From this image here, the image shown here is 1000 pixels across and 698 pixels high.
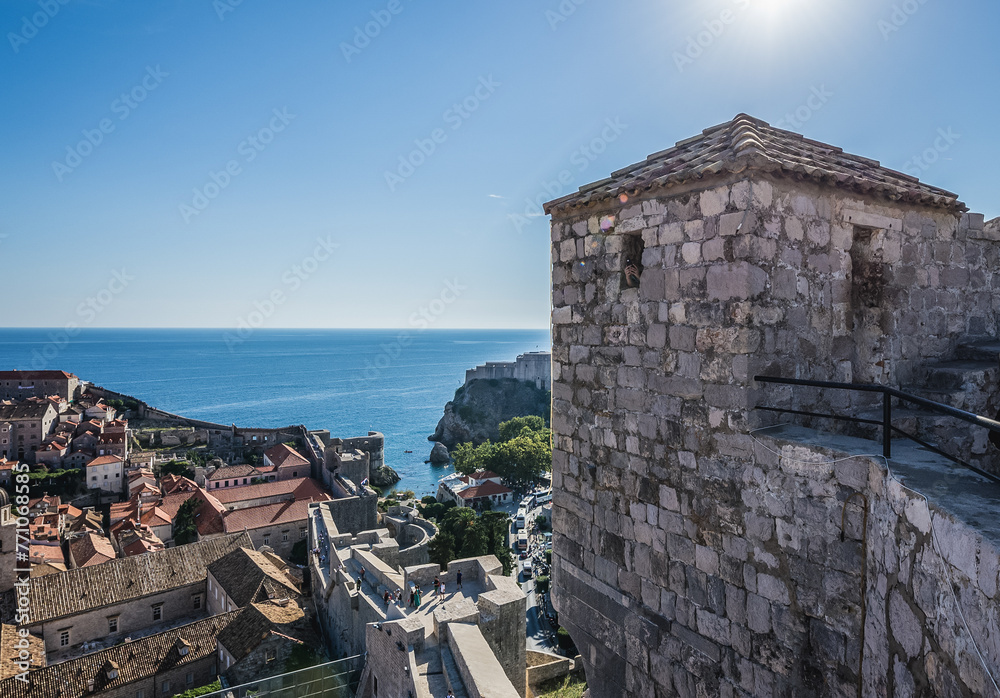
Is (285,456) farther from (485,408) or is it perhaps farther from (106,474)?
(485,408)

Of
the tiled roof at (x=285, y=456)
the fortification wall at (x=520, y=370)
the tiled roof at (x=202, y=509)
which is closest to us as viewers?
the tiled roof at (x=202, y=509)

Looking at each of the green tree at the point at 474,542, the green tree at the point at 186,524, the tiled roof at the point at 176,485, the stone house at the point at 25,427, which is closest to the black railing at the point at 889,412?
the green tree at the point at 474,542

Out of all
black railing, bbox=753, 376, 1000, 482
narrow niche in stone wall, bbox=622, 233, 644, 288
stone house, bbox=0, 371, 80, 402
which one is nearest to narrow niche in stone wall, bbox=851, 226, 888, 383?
black railing, bbox=753, 376, 1000, 482

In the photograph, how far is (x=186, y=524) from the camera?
112 feet

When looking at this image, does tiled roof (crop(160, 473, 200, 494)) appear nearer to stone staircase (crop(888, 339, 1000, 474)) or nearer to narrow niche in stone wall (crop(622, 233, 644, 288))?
narrow niche in stone wall (crop(622, 233, 644, 288))

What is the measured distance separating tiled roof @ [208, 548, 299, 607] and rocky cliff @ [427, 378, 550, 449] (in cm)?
5523

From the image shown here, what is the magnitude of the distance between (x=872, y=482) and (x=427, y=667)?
465 inches

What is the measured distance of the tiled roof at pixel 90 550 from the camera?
26766 millimetres

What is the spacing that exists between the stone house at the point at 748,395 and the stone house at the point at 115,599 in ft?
80.6

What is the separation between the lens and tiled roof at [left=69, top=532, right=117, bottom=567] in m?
26.8

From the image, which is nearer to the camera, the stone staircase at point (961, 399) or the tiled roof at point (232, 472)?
the stone staircase at point (961, 399)

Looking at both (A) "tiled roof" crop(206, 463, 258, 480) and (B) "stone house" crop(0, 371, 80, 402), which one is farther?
(B) "stone house" crop(0, 371, 80, 402)

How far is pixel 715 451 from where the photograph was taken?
4094mm

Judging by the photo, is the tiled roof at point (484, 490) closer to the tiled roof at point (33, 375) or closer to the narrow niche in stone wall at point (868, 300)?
the narrow niche in stone wall at point (868, 300)
